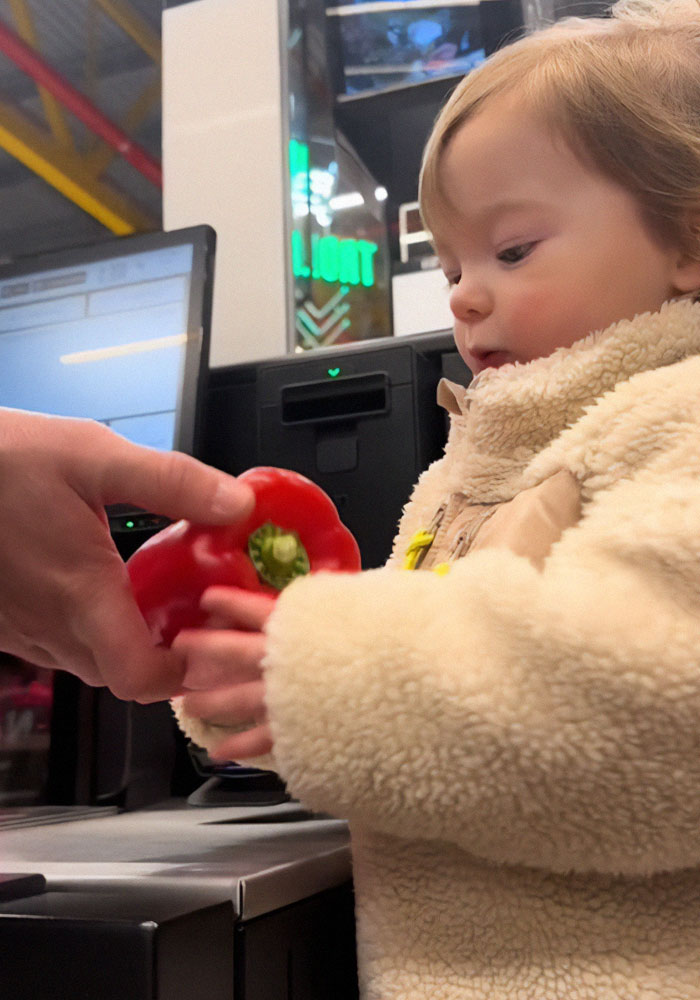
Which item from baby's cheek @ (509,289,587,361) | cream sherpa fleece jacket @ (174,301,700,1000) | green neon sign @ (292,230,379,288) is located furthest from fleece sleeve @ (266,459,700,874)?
green neon sign @ (292,230,379,288)

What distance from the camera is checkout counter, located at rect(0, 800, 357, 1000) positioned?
500mm

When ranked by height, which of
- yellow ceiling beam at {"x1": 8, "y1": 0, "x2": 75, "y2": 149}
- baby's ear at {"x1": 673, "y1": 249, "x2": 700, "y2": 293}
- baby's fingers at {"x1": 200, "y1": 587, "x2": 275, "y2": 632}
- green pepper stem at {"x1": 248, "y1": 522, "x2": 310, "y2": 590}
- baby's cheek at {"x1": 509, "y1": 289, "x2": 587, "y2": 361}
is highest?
yellow ceiling beam at {"x1": 8, "y1": 0, "x2": 75, "y2": 149}

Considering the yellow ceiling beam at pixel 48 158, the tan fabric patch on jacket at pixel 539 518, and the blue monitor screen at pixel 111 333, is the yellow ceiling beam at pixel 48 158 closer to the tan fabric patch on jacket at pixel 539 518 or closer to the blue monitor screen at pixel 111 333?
the blue monitor screen at pixel 111 333

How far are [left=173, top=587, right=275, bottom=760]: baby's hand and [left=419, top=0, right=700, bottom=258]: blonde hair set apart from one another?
45 cm

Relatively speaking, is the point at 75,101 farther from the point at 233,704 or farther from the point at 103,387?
the point at 233,704

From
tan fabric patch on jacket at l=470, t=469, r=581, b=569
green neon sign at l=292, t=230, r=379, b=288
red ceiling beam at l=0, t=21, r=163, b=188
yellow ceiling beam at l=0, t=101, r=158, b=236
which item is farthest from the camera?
yellow ceiling beam at l=0, t=101, r=158, b=236

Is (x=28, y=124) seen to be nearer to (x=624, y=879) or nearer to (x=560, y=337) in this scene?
(x=560, y=337)

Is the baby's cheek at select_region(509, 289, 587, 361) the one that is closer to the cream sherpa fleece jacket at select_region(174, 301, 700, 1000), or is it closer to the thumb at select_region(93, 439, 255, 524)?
the cream sherpa fleece jacket at select_region(174, 301, 700, 1000)

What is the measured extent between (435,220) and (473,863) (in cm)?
57

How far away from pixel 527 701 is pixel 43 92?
15.2 ft

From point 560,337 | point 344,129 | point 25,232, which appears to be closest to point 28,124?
point 344,129

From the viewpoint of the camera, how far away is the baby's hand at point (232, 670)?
0.59 m

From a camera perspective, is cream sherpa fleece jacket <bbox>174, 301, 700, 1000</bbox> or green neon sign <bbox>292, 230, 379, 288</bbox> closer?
cream sherpa fleece jacket <bbox>174, 301, 700, 1000</bbox>

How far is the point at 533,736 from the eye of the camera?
20.3 inches
